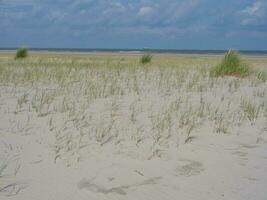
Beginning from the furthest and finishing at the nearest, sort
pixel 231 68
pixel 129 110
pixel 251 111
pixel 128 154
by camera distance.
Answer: pixel 231 68 < pixel 129 110 < pixel 251 111 < pixel 128 154

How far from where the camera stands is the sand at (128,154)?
386 cm

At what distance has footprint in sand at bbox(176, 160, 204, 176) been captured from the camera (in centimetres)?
426

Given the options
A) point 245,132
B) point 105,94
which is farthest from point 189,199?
point 105,94

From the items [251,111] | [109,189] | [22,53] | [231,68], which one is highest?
[231,68]

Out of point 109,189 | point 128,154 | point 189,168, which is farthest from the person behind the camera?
point 128,154

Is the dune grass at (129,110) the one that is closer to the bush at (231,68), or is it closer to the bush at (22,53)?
the bush at (231,68)

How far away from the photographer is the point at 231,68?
13.0 m

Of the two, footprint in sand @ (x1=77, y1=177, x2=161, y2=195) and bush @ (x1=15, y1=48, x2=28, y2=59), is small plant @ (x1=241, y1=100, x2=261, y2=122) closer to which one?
footprint in sand @ (x1=77, y1=177, x2=161, y2=195)

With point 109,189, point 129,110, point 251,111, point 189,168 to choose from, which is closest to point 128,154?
point 189,168

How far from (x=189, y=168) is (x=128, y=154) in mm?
758

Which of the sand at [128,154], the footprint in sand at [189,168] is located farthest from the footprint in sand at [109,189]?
the footprint in sand at [189,168]

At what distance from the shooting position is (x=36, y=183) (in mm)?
3961

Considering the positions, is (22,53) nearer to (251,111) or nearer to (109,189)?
(251,111)

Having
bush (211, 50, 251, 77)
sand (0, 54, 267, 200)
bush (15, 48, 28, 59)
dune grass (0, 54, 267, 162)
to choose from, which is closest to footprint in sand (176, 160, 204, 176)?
sand (0, 54, 267, 200)
